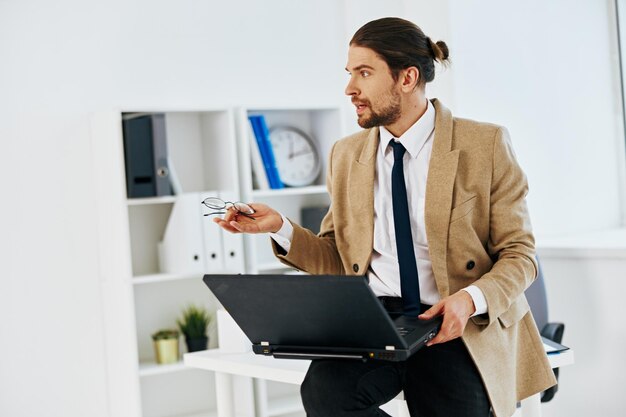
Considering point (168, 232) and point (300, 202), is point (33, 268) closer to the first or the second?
point (168, 232)

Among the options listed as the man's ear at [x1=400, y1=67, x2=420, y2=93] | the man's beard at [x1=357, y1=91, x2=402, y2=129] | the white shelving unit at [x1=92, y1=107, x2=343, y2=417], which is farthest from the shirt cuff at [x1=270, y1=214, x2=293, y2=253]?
the white shelving unit at [x1=92, y1=107, x2=343, y2=417]

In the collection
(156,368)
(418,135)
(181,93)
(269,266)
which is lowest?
(156,368)

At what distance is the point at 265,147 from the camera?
383cm

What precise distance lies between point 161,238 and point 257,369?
63.1 inches

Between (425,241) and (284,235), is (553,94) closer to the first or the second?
(425,241)

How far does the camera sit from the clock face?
13.0 ft

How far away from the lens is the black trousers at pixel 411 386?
1.86 metres

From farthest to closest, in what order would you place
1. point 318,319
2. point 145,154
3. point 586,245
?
point 145,154
point 586,245
point 318,319

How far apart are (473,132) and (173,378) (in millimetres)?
2307

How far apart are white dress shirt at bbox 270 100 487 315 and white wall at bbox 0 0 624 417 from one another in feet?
5.60

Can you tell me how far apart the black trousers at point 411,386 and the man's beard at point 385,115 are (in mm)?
540

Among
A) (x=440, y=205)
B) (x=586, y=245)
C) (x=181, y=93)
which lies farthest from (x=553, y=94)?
(x=440, y=205)

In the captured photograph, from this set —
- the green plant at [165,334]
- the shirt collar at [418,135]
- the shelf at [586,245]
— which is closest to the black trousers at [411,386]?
the shirt collar at [418,135]

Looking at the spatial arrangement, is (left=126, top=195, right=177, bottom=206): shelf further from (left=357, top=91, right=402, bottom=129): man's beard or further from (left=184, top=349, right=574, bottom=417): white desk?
(left=357, top=91, right=402, bottom=129): man's beard
